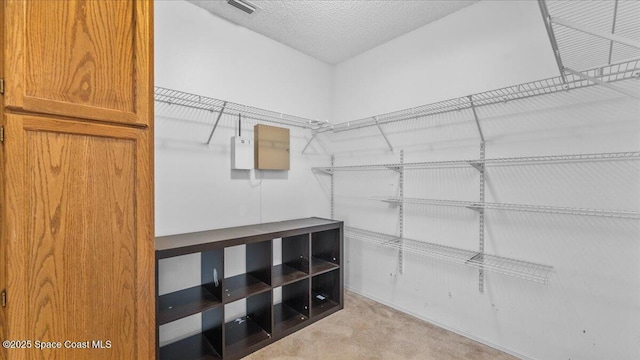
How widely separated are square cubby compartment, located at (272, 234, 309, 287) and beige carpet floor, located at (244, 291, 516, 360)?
0.42 meters

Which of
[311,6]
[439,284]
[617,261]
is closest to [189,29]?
[311,6]

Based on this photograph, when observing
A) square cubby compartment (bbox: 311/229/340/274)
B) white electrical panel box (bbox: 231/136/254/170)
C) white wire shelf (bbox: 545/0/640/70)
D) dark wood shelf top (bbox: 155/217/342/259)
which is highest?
white wire shelf (bbox: 545/0/640/70)

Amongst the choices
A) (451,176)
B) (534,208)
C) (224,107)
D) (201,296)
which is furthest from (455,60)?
(201,296)

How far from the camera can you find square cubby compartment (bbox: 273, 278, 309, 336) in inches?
84.5

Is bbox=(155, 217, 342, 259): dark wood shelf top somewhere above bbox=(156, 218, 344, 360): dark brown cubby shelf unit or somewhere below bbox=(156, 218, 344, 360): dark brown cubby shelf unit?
above

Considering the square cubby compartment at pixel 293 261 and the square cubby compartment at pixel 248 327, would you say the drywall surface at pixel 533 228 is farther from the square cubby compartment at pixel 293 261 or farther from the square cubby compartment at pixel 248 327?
the square cubby compartment at pixel 248 327

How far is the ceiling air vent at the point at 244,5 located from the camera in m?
2.02

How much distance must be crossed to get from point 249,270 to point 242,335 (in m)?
0.48

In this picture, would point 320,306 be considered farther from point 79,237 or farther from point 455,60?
point 455,60

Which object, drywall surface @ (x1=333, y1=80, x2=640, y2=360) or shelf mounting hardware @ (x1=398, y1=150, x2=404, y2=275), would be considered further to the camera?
shelf mounting hardware @ (x1=398, y1=150, x2=404, y2=275)

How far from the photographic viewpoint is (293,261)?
8.09ft

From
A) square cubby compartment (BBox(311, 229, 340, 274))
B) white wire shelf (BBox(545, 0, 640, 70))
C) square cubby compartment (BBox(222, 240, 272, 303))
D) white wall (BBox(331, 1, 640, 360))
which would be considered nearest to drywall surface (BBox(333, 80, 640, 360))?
white wall (BBox(331, 1, 640, 360))

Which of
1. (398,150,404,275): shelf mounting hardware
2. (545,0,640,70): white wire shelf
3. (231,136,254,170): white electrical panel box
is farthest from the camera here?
(398,150,404,275): shelf mounting hardware

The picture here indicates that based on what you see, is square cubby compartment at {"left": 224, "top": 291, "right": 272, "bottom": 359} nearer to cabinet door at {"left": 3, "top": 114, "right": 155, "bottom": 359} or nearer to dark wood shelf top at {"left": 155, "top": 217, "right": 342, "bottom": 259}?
dark wood shelf top at {"left": 155, "top": 217, "right": 342, "bottom": 259}
